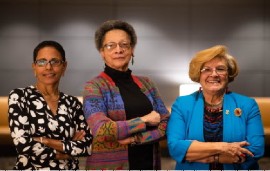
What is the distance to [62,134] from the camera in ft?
7.46

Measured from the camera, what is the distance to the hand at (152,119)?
2170 mm

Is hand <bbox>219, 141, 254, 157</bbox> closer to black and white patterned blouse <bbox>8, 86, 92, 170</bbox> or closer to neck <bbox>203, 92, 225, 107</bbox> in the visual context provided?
neck <bbox>203, 92, 225, 107</bbox>

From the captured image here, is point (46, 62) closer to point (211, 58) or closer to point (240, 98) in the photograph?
point (211, 58)

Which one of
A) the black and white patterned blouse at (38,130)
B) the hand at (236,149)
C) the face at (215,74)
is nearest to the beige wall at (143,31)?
the black and white patterned blouse at (38,130)

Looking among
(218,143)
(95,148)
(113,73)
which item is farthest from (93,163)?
(218,143)

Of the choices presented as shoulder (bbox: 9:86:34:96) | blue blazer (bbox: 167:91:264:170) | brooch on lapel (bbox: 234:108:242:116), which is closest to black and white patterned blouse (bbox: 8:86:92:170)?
shoulder (bbox: 9:86:34:96)

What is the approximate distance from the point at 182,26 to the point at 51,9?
2.74 meters

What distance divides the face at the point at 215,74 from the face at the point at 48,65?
2.89 feet

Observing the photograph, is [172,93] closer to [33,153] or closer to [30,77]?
[30,77]

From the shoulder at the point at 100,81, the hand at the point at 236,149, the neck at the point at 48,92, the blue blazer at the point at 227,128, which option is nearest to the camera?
the hand at the point at 236,149

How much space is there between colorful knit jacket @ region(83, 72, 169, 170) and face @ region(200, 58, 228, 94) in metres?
0.39

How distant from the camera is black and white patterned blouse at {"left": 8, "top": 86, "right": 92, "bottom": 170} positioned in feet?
7.18

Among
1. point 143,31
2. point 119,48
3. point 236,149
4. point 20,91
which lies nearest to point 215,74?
point 236,149

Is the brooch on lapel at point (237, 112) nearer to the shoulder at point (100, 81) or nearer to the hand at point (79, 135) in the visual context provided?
the shoulder at point (100, 81)
